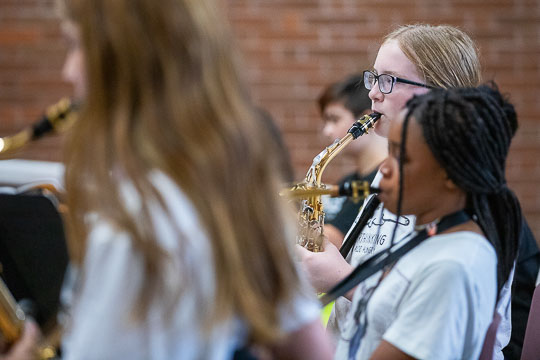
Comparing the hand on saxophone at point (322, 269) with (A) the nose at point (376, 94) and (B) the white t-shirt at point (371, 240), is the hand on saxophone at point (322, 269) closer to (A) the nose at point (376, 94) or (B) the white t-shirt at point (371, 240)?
(B) the white t-shirt at point (371, 240)

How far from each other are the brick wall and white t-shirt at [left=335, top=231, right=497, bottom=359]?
116 inches

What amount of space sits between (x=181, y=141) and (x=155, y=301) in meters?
0.25

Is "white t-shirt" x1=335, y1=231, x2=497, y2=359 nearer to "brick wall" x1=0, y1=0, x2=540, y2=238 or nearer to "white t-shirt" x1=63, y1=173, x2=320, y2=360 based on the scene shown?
"white t-shirt" x1=63, y1=173, x2=320, y2=360

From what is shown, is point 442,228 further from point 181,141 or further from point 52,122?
point 52,122

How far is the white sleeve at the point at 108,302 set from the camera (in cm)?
104

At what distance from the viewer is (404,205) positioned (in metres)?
1.60

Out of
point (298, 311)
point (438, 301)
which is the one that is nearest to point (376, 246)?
point (438, 301)

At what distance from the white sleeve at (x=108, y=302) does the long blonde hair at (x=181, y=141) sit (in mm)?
53

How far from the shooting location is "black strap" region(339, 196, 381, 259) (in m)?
2.08

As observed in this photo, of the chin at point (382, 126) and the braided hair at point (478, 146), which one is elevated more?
the braided hair at point (478, 146)

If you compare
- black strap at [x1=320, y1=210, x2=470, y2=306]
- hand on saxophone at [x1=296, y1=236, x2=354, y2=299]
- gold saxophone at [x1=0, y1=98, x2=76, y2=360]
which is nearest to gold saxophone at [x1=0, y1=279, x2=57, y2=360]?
gold saxophone at [x1=0, y1=98, x2=76, y2=360]

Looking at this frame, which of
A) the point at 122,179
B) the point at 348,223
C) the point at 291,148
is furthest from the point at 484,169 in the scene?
the point at 291,148

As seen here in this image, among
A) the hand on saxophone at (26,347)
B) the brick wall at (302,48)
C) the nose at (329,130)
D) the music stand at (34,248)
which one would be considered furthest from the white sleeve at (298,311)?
the brick wall at (302,48)

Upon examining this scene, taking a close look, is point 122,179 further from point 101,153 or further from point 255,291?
point 255,291
